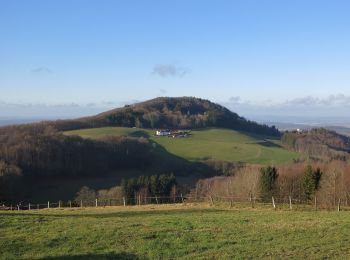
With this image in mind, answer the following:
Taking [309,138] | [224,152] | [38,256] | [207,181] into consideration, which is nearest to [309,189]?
[207,181]

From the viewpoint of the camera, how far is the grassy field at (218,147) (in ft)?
419

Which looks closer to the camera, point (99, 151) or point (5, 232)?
point (5, 232)

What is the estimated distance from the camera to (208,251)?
14.5m

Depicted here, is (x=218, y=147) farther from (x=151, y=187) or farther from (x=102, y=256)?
(x=102, y=256)

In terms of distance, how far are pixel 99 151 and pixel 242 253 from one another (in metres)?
112

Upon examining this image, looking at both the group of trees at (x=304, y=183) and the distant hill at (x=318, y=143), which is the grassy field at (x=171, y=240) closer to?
the group of trees at (x=304, y=183)

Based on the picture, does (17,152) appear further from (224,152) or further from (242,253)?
(242,253)

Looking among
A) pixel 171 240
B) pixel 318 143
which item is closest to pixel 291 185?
pixel 171 240

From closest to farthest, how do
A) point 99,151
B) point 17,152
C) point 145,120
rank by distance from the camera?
point 17,152, point 99,151, point 145,120

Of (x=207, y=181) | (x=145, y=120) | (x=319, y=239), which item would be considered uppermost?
(x=145, y=120)

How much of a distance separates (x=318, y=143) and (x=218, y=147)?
45.4 metres

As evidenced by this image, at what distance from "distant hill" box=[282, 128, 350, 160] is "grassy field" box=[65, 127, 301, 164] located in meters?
5.94

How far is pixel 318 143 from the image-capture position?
529ft

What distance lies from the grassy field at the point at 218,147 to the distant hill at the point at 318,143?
5.94 m
